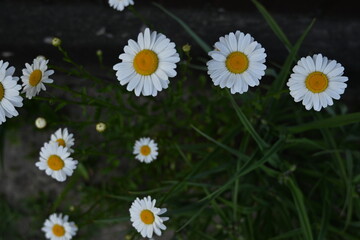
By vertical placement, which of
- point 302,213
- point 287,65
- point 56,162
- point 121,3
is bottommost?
point 302,213

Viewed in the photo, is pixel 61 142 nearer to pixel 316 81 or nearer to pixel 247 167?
pixel 247 167

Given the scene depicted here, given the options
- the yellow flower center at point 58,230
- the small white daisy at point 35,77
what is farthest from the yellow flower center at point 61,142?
the yellow flower center at point 58,230

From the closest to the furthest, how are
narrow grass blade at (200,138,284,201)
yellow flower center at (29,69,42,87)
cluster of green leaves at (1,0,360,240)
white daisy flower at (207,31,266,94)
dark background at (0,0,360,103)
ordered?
white daisy flower at (207,31,266,94) < yellow flower center at (29,69,42,87) < narrow grass blade at (200,138,284,201) < cluster of green leaves at (1,0,360,240) < dark background at (0,0,360,103)

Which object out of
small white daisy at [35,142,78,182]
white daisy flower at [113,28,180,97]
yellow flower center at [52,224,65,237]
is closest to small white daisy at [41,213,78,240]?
yellow flower center at [52,224,65,237]

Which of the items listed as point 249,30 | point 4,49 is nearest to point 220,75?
point 249,30

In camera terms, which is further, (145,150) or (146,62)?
(145,150)

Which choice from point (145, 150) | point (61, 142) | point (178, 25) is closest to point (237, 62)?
point (145, 150)

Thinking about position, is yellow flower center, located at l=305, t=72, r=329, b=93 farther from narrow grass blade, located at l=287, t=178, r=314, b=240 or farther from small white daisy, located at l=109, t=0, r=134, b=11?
small white daisy, located at l=109, t=0, r=134, b=11
